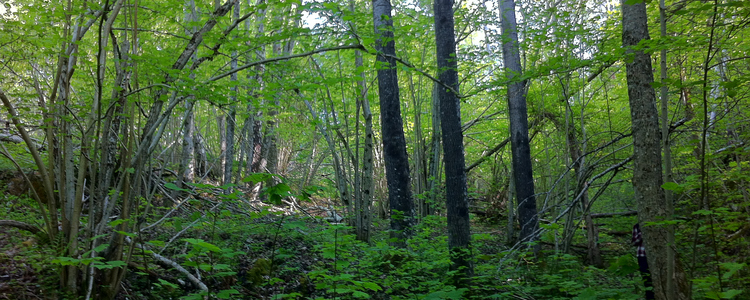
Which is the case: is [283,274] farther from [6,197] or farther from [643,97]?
[643,97]

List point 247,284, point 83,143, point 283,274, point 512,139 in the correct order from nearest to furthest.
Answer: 1. point 83,143
2. point 247,284
3. point 283,274
4. point 512,139

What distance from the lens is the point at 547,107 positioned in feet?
27.7

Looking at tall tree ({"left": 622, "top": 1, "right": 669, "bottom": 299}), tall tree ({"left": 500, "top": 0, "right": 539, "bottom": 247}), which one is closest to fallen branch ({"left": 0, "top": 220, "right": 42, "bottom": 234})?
tall tree ({"left": 622, "top": 1, "right": 669, "bottom": 299})

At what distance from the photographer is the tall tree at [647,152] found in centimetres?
346

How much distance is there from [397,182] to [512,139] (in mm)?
2669

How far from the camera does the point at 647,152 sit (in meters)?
3.50

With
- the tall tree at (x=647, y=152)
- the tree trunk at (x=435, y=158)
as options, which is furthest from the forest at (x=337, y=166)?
the tree trunk at (x=435, y=158)

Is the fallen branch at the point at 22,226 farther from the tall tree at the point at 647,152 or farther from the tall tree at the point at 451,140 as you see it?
the tall tree at the point at 647,152

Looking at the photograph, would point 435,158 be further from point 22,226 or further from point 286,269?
point 22,226

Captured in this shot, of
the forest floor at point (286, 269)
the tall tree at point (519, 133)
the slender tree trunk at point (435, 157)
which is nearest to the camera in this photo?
the forest floor at point (286, 269)

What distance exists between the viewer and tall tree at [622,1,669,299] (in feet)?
11.4

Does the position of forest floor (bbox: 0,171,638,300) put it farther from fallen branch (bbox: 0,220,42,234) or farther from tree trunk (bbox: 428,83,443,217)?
tree trunk (bbox: 428,83,443,217)

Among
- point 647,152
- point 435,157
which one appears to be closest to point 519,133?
point 435,157

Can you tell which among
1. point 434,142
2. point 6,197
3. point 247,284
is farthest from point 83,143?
point 434,142
